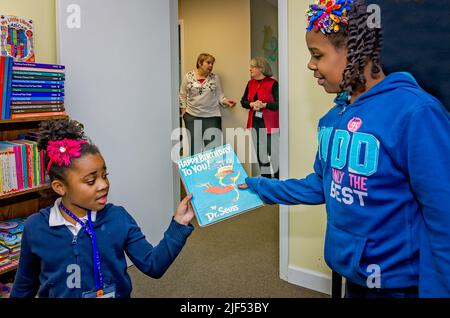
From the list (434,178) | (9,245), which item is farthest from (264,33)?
(434,178)

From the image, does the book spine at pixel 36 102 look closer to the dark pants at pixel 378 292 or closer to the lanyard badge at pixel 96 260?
the lanyard badge at pixel 96 260

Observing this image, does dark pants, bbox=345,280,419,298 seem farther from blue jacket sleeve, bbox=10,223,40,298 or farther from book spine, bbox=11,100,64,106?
book spine, bbox=11,100,64,106

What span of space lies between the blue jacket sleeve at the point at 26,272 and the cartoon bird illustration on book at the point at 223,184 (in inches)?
22.8

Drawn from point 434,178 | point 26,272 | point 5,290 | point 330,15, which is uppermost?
point 330,15

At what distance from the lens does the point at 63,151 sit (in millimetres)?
1242

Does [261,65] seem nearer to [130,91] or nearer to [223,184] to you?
[130,91]

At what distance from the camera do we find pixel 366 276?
1028mm

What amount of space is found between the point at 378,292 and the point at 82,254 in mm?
880

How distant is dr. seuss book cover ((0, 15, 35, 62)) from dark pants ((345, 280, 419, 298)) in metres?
2.00

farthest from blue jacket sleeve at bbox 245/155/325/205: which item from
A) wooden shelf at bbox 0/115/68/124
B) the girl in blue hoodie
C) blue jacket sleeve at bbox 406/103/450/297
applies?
wooden shelf at bbox 0/115/68/124

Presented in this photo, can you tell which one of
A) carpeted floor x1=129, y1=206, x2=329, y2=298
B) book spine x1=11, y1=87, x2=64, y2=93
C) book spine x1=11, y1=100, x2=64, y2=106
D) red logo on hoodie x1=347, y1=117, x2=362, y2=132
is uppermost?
book spine x1=11, y1=87, x2=64, y2=93

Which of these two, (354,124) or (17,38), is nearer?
(354,124)

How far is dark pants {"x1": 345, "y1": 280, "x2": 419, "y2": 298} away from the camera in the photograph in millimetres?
1001
